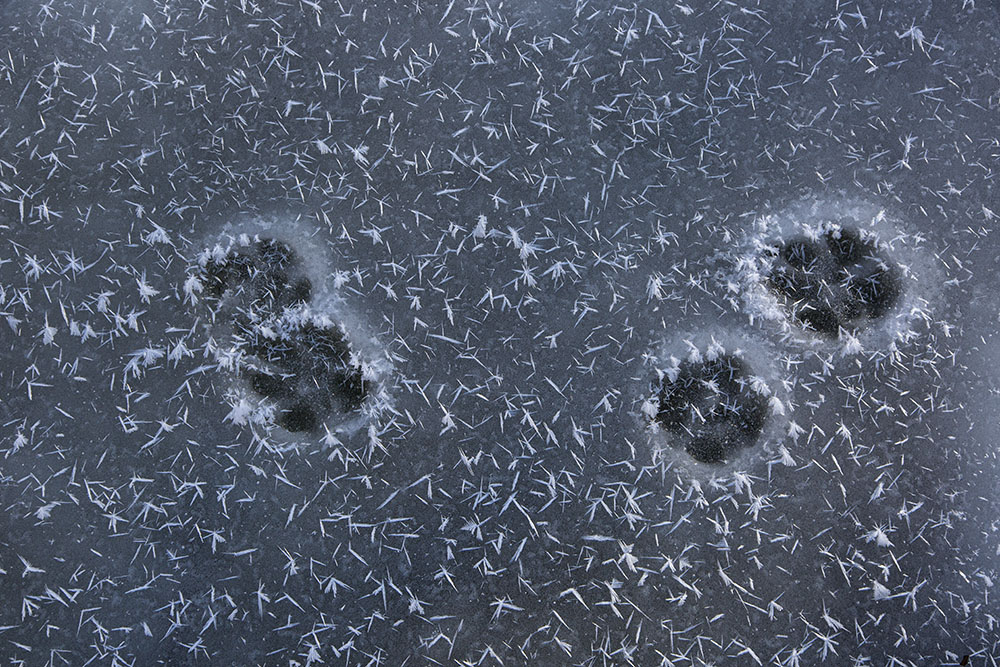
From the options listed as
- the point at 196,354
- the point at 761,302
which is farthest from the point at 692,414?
the point at 196,354

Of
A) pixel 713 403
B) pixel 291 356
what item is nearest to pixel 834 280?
pixel 713 403

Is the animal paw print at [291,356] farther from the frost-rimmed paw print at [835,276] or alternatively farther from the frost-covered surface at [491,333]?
the frost-rimmed paw print at [835,276]

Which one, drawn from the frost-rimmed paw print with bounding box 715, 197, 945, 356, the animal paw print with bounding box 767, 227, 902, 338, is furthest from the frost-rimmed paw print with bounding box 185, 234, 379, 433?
the animal paw print with bounding box 767, 227, 902, 338

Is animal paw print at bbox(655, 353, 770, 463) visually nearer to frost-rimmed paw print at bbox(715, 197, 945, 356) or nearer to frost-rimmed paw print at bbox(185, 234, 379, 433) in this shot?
frost-rimmed paw print at bbox(715, 197, 945, 356)

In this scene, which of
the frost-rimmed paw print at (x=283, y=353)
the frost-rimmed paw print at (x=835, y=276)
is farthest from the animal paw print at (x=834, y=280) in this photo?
the frost-rimmed paw print at (x=283, y=353)

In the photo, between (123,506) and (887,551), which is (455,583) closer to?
(123,506)

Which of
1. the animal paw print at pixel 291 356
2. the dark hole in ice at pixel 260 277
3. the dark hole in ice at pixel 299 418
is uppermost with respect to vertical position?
the dark hole in ice at pixel 260 277
